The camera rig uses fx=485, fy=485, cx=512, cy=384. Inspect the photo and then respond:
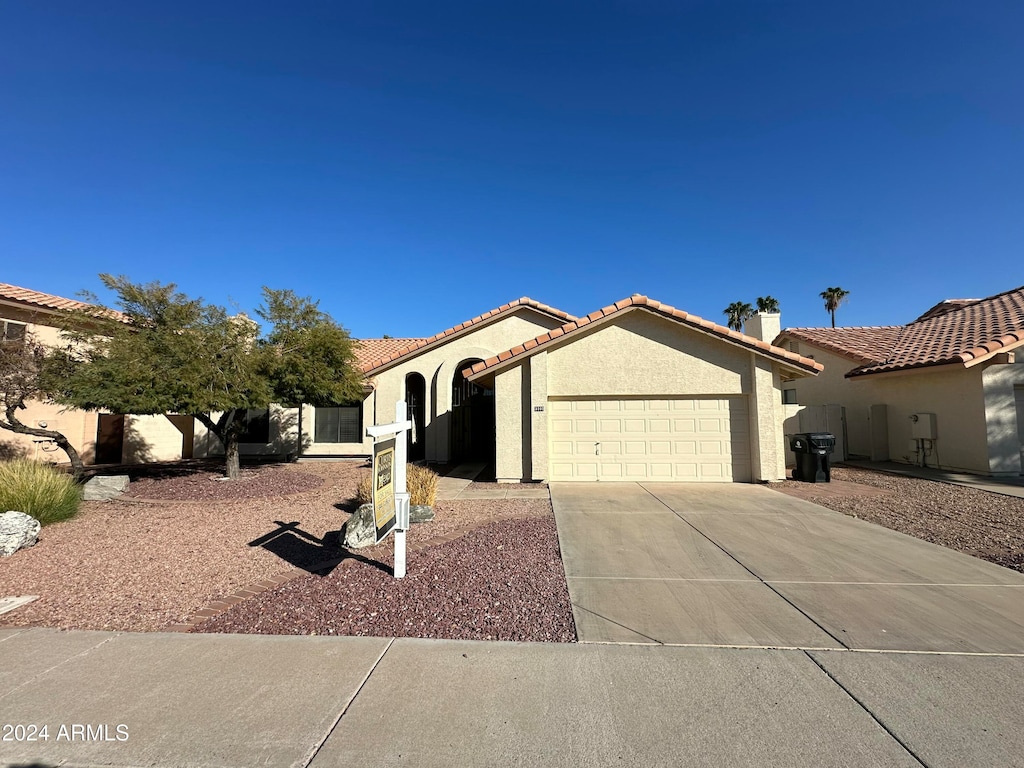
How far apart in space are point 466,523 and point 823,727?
18.3 feet

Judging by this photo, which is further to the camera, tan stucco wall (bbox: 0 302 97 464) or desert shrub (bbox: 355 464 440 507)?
tan stucco wall (bbox: 0 302 97 464)

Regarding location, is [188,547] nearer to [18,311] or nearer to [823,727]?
[823,727]

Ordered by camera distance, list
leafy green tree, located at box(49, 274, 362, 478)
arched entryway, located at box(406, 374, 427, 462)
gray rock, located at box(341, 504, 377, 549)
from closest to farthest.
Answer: gray rock, located at box(341, 504, 377, 549) → leafy green tree, located at box(49, 274, 362, 478) → arched entryway, located at box(406, 374, 427, 462)

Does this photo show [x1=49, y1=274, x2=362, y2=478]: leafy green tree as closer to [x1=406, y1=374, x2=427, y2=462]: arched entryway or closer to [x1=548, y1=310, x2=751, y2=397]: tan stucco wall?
[x1=406, y1=374, x2=427, y2=462]: arched entryway

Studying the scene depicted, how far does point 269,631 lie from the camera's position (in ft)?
13.2

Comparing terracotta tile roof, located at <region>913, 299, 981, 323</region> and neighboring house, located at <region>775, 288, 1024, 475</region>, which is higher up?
terracotta tile roof, located at <region>913, 299, 981, 323</region>

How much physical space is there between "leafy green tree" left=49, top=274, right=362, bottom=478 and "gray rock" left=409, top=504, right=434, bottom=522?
18.0ft

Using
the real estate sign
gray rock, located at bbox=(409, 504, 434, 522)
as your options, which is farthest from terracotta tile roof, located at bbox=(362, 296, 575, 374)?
the real estate sign

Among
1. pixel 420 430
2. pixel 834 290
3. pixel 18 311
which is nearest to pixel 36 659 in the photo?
pixel 420 430

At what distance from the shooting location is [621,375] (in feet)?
38.8

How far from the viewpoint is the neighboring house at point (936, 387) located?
12164 millimetres

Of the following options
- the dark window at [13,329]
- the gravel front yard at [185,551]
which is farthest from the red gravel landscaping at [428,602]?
the dark window at [13,329]

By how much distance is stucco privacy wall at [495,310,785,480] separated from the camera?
11.7 m

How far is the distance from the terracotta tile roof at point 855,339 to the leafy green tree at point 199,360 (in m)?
17.0
